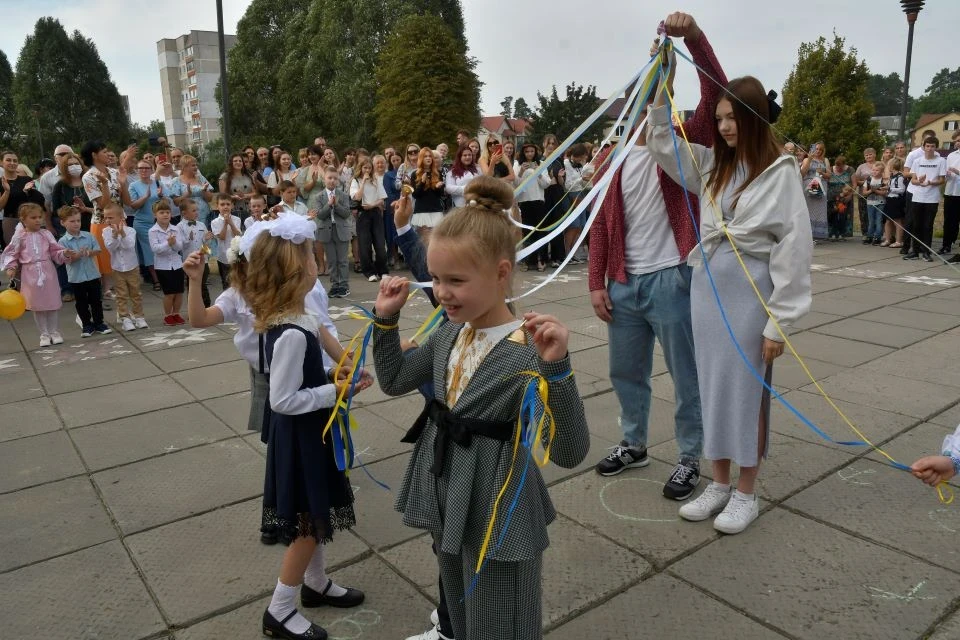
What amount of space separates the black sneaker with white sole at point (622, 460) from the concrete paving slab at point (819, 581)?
74 centimetres

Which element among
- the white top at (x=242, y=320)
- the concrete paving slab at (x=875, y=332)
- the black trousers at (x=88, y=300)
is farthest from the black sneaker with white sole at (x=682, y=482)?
the black trousers at (x=88, y=300)

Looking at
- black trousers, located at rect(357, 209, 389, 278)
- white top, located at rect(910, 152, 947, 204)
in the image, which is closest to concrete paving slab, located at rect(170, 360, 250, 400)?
black trousers, located at rect(357, 209, 389, 278)

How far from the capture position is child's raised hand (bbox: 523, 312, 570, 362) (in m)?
1.69

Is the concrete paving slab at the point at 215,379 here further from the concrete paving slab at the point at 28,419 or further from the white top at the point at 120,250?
the white top at the point at 120,250

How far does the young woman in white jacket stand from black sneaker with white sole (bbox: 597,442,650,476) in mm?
542

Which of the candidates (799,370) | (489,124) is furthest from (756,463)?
(489,124)

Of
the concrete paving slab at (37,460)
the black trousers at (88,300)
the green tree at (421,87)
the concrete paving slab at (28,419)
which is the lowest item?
the concrete paving slab at (37,460)

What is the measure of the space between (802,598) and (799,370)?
10.4 feet

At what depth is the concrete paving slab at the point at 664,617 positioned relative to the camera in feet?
8.07

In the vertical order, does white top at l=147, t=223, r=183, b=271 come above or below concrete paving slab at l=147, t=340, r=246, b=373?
above

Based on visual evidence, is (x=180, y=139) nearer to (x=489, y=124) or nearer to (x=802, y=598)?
(x=489, y=124)

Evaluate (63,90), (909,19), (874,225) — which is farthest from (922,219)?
(63,90)

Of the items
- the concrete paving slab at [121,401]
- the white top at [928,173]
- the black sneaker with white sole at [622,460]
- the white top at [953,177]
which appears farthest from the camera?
the white top at [928,173]

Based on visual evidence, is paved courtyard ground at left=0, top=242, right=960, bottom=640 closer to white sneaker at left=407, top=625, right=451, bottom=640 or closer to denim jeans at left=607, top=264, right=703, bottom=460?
white sneaker at left=407, top=625, right=451, bottom=640
